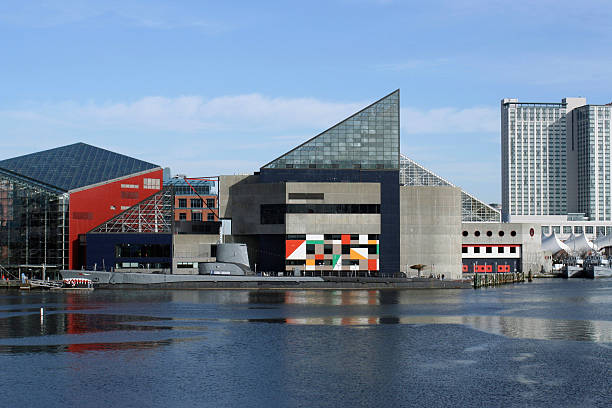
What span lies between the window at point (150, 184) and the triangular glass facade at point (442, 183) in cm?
5369

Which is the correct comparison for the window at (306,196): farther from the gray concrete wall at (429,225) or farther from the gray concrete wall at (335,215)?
the gray concrete wall at (429,225)

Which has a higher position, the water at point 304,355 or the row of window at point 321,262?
the row of window at point 321,262

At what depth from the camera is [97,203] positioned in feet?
424

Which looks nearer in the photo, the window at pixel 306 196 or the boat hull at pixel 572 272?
the window at pixel 306 196

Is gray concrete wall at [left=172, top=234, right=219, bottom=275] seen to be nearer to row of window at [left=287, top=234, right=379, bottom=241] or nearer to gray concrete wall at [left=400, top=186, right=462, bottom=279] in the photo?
row of window at [left=287, top=234, right=379, bottom=241]

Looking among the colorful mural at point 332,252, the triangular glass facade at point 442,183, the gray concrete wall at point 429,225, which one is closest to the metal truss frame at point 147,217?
the colorful mural at point 332,252

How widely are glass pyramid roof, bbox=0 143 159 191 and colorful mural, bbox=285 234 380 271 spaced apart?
37.6 meters

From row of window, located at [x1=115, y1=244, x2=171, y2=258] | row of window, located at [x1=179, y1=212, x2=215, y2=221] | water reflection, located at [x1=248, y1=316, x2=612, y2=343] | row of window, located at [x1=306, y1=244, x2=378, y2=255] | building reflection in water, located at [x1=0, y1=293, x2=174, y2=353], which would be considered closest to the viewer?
building reflection in water, located at [x1=0, y1=293, x2=174, y2=353]

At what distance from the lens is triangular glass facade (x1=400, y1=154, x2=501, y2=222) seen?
16125 centimetres

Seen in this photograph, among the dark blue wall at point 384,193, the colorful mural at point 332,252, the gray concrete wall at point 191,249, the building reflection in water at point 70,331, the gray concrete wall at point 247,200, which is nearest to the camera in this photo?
the building reflection in water at point 70,331

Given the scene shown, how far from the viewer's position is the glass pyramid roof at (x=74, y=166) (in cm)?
12775

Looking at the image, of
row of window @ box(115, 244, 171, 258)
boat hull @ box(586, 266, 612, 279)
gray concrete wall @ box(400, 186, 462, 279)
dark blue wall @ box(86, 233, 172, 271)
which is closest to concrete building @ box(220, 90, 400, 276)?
gray concrete wall @ box(400, 186, 462, 279)

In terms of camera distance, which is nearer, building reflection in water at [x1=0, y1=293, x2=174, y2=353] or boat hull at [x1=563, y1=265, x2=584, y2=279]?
building reflection in water at [x1=0, y1=293, x2=174, y2=353]

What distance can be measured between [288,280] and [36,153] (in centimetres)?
5775
